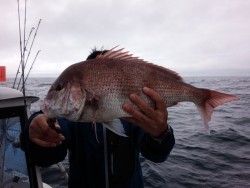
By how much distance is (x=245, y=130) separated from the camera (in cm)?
1301

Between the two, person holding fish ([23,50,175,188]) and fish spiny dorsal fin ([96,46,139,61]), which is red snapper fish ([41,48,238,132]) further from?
person holding fish ([23,50,175,188])

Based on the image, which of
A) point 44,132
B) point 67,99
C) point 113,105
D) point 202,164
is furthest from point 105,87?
point 202,164

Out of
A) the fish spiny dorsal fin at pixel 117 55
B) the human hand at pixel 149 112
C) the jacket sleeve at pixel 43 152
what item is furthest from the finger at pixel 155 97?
the jacket sleeve at pixel 43 152

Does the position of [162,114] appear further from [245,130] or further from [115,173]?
[245,130]

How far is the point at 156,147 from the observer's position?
2.92m

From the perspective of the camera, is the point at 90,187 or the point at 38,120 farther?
the point at 90,187

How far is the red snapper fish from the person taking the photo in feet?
8.05

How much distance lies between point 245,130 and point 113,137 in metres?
11.5

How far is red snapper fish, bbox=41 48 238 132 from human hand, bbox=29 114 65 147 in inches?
4.0

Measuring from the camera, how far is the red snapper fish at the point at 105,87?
2453 mm

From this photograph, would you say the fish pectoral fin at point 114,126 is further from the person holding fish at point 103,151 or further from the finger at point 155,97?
the finger at point 155,97

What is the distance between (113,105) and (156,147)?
0.77m

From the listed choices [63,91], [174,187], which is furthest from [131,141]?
[174,187]

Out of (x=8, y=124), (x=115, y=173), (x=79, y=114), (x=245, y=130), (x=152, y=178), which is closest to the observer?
(x=79, y=114)
